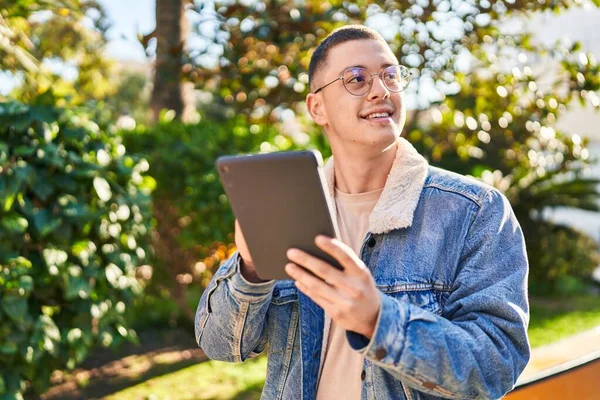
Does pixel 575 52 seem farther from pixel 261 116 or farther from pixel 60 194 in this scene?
pixel 60 194

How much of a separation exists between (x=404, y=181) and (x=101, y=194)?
9.02ft

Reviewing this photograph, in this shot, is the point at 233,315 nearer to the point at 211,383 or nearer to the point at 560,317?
the point at 211,383

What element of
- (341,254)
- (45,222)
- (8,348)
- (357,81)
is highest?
(357,81)

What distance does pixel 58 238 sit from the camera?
13.2ft

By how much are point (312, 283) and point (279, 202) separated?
0.20 meters

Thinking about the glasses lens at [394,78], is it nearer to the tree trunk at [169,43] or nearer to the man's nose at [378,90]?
the man's nose at [378,90]

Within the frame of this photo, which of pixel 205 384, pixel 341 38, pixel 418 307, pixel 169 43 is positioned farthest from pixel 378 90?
pixel 169 43

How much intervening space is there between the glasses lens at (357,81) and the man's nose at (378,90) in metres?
0.02

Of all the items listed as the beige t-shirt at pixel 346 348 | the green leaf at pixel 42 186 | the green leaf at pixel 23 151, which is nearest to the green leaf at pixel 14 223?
the green leaf at pixel 42 186

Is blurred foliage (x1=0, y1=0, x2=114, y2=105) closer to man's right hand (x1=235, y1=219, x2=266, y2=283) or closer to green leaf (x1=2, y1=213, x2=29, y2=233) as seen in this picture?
green leaf (x1=2, y1=213, x2=29, y2=233)

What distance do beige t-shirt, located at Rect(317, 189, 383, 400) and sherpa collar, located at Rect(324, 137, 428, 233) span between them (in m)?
0.11

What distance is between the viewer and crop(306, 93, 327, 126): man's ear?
6.92 ft

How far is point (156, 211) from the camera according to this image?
592 cm

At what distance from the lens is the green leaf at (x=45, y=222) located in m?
3.86
